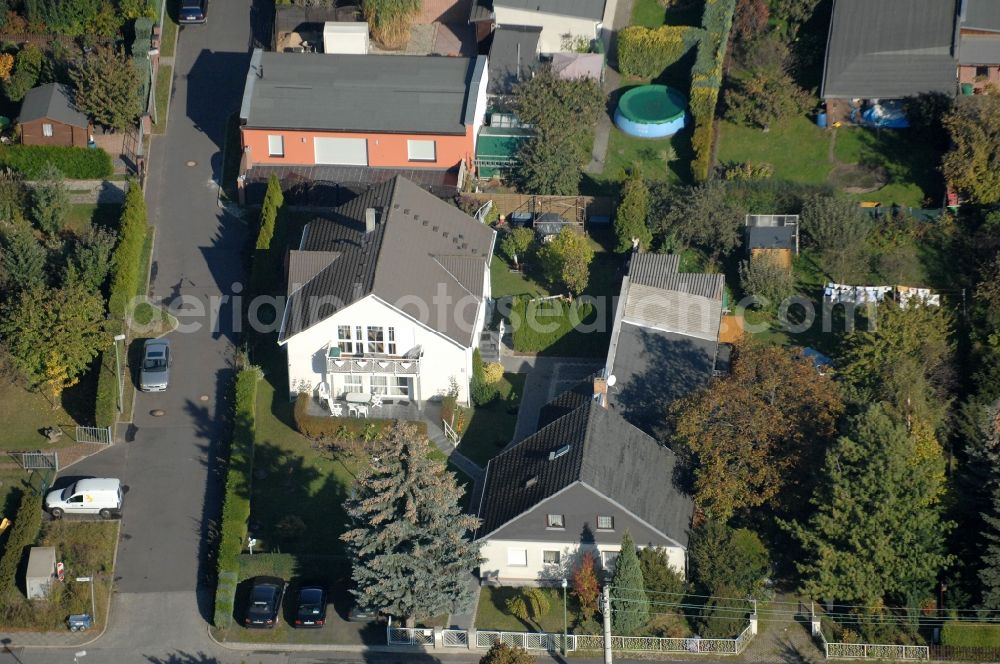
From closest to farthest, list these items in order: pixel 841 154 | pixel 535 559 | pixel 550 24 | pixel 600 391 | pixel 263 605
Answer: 1. pixel 263 605
2. pixel 535 559
3. pixel 600 391
4. pixel 841 154
5. pixel 550 24

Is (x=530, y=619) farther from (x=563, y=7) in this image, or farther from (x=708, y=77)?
(x=563, y=7)

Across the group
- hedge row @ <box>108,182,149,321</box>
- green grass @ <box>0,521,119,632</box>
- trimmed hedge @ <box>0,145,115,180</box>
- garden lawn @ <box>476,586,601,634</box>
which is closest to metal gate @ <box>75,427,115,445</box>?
green grass @ <box>0,521,119,632</box>

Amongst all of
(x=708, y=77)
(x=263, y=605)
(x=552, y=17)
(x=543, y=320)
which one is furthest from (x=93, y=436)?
(x=708, y=77)

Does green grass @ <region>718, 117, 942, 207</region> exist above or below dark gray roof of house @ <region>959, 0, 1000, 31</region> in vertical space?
below

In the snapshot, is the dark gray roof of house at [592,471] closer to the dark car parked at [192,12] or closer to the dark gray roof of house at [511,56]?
the dark gray roof of house at [511,56]

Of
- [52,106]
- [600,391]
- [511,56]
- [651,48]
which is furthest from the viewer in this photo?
[651,48]

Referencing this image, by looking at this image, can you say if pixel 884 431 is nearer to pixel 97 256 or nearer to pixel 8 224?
pixel 97 256

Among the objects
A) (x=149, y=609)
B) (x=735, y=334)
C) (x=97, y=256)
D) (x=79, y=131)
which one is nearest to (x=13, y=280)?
(x=97, y=256)

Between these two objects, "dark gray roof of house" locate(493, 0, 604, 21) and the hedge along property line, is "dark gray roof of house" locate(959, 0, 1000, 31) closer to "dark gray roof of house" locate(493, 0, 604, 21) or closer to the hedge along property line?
the hedge along property line
